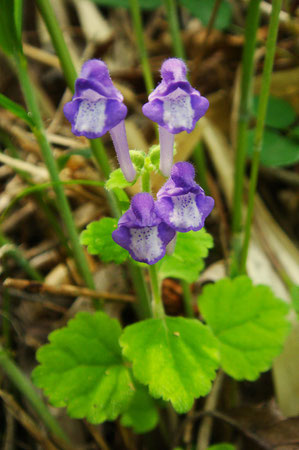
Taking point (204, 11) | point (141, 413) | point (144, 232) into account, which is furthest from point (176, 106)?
point (204, 11)

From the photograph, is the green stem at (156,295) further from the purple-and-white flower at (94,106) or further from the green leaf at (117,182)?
the purple-and-white flower at (94,106)

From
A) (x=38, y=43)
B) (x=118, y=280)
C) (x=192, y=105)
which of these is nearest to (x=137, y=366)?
(x=192, y=105)

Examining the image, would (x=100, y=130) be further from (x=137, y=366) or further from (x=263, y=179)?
(x=263, y=179)

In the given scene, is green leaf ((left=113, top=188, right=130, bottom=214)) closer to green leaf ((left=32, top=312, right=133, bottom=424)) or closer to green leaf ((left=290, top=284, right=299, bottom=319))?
green leaf ((left=32, top=312, right=133, bottom=424))

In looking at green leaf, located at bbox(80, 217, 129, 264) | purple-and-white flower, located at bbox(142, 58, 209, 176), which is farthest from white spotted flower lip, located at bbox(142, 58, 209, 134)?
green leaf, located at bbox(80, 217, 129, 264)

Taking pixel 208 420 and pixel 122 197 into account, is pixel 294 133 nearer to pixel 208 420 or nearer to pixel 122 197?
pixel 122 197

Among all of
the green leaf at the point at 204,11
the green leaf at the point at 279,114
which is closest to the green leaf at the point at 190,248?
the green leaf at the point at 279,114
